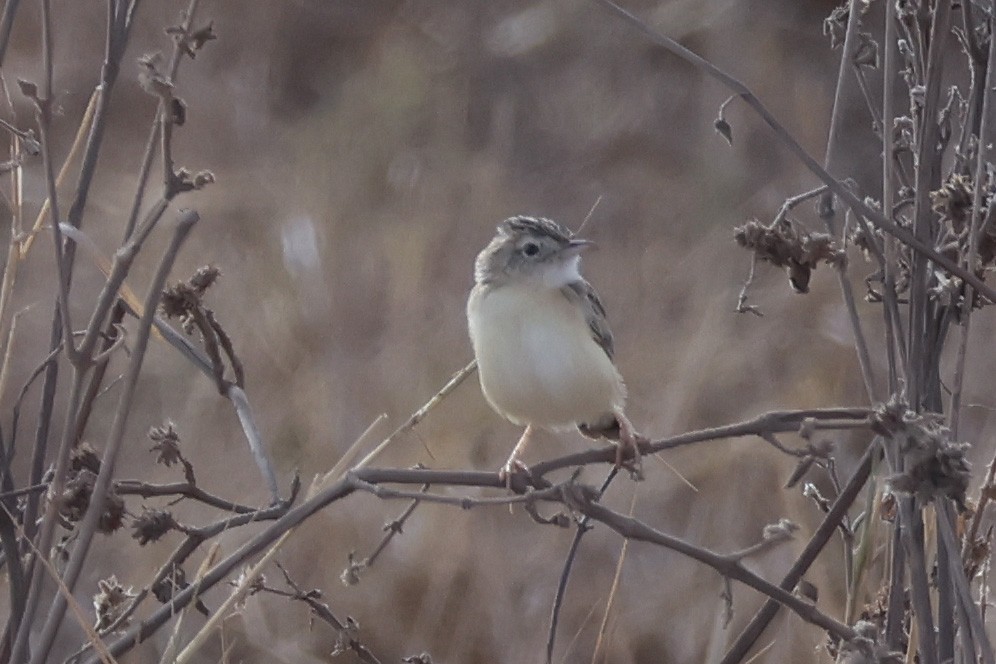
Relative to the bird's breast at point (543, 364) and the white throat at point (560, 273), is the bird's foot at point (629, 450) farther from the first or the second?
the white throat at point (560, 273)

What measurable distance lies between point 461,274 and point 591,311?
3716 millimetres

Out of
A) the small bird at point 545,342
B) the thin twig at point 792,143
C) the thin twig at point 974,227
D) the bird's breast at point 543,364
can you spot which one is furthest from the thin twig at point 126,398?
the bird's breast at point 543,364

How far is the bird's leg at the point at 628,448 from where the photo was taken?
111 inches

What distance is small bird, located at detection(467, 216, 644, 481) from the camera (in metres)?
3.40

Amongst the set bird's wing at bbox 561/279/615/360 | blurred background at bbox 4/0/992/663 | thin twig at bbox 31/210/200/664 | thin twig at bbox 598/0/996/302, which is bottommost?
thin twig at bbox 31/210/200/664

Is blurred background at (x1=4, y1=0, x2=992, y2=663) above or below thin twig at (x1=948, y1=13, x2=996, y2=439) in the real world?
above

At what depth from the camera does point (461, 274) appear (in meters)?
7.40

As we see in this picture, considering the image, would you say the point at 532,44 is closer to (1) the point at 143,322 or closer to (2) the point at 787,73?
(2) the point at 787,73

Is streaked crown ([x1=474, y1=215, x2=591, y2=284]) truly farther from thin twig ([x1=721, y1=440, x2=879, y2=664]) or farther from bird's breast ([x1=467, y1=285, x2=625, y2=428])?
thin twig ([x1=721, y1=440, x2=879, y2=664])

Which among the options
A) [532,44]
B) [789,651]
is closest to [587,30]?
[532,44]

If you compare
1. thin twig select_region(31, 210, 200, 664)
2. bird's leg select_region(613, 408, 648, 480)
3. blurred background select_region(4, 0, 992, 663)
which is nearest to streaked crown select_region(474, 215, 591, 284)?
bird's leg select_region(613, 408, 648, 480)

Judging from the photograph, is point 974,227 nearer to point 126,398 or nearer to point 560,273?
point 126,398

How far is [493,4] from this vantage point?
944 centimetres

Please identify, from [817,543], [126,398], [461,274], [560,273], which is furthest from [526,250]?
[461,274]
